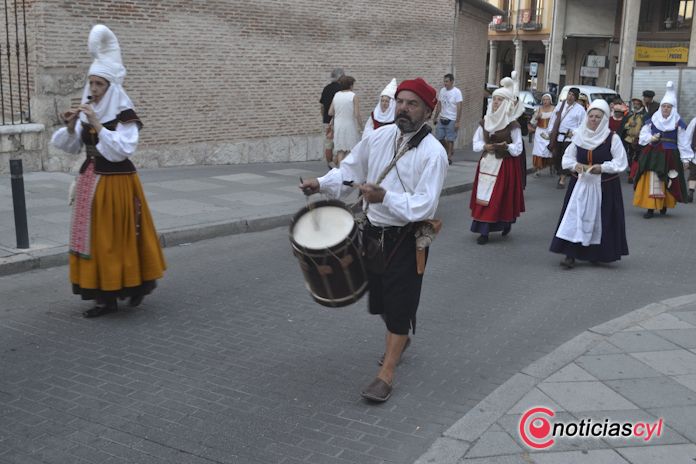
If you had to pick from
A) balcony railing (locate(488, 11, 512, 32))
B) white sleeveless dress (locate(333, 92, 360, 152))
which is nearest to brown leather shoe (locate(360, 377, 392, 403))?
white sleeveless dress (locate(333, 92, 360, 152))

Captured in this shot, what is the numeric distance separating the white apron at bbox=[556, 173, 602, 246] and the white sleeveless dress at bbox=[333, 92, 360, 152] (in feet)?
15.7

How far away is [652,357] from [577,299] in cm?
195

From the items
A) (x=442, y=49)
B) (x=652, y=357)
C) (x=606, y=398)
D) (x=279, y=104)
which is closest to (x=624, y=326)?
(x=652, y=357)

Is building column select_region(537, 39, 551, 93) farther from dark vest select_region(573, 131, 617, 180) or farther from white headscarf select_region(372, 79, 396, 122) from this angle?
dark vest select_region(573, 131, 617, 180)

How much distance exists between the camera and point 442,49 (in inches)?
888

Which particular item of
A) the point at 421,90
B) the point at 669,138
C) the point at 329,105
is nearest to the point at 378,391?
the point at 421,90

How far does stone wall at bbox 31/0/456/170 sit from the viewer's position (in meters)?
13.4

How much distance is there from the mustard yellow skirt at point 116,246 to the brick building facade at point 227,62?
754cm

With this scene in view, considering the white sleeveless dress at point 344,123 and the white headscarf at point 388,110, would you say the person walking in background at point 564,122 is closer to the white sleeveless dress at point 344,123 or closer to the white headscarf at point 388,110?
the white sleeveless dress at point 344,123

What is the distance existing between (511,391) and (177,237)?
213 inches

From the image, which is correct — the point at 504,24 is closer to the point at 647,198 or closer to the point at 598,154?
the point at 647,198

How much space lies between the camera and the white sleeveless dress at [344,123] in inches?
507

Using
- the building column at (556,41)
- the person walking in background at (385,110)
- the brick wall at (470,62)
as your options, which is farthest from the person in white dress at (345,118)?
the building column at (556,41)

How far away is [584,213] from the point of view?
29.6ft
